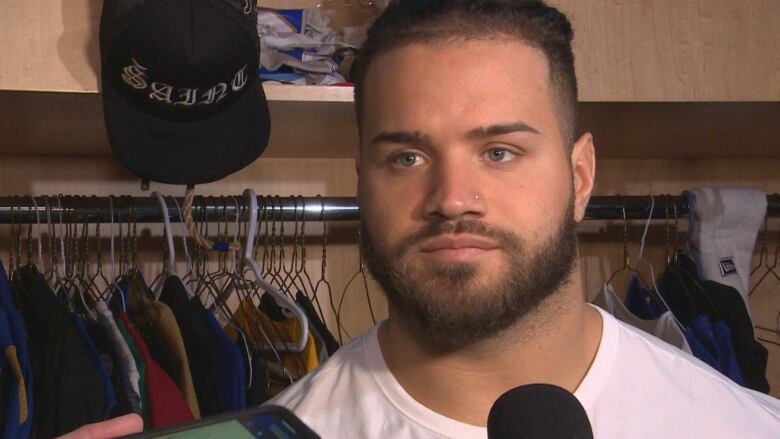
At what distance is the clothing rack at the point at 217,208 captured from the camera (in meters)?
1.21

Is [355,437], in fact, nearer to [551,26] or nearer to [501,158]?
[501,158]

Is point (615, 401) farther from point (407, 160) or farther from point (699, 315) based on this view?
point (699, 315)

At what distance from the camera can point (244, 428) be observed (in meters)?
0.54

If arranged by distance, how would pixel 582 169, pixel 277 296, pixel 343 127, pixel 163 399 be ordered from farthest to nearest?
pixel 343 127, pixel 277 296, pixel 163 399, pixel 582 169

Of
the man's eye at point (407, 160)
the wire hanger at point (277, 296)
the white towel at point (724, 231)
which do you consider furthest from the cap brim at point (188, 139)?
the white towel at point (724, 231)

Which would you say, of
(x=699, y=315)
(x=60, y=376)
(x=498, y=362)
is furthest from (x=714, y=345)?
(x=60, y=376)

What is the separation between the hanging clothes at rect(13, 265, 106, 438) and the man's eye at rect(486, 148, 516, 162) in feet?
1.72

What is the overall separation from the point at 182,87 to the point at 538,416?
69 centimetres

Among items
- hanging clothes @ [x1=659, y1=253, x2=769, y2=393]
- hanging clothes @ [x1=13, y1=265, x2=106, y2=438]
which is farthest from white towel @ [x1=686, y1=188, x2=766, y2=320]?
hanging clothes @ [x1=13, y1=265, x2=106, y2=438]

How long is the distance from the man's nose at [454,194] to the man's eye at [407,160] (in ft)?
0.09

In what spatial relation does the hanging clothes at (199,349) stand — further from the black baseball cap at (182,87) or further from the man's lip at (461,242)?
the man's lip at (461,242)

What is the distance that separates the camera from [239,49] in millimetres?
1056

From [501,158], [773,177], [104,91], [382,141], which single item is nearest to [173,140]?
[104,91]

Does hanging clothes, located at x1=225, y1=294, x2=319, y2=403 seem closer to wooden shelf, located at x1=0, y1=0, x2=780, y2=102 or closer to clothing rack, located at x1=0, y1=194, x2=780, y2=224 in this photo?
clothing rack, located at x1=0, y1=194, x2=780, y2=224
